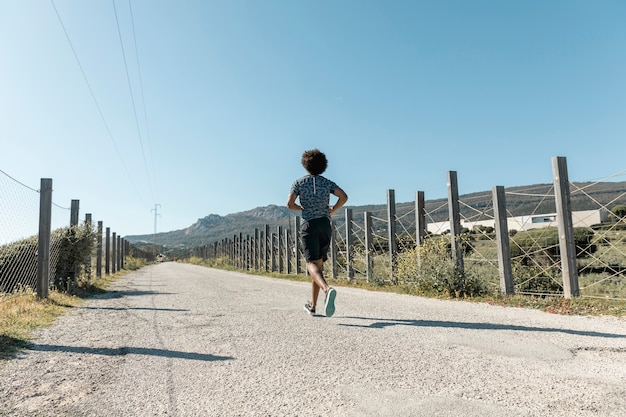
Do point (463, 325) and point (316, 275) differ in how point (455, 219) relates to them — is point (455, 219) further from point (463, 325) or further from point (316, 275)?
point (316, 275)

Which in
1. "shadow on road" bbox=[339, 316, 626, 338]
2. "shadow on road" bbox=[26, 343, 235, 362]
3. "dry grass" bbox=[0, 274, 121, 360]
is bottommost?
"shadow on road" bbox=[339, 316, 626, 338]

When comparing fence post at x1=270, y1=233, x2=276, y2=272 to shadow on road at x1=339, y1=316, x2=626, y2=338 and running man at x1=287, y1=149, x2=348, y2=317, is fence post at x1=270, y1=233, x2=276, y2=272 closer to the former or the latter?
running man at x1=287, y1=149, x2=348, y2=317

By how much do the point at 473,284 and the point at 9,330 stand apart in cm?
692

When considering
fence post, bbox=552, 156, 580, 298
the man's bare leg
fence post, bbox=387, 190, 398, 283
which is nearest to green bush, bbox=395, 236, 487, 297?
fence post, bbox=387, 190, 398, 283

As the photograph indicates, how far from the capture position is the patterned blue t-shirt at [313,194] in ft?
17.1

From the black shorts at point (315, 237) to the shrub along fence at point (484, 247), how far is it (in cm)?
356

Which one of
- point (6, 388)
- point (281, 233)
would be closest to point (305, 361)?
point (6, 388)

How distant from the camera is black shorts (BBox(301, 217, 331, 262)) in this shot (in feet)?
16.7

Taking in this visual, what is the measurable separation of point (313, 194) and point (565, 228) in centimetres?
424

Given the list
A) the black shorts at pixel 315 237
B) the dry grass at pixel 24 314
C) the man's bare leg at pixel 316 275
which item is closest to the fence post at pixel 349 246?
the dry grass at pixel 24 314

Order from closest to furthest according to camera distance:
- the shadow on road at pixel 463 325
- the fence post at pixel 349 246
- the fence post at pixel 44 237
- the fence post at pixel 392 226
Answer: the shadow on road at pixel 463 325, the fence post at pixel 44 237, the fence post at pixel 392 226, the fence post at pixel 349 246

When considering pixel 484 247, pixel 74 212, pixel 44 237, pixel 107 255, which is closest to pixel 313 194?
pixel 484 247

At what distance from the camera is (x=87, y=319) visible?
5332 millimetres

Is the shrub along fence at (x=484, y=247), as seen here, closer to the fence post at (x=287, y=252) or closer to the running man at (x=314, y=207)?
the running man at (x=314, y=207)
